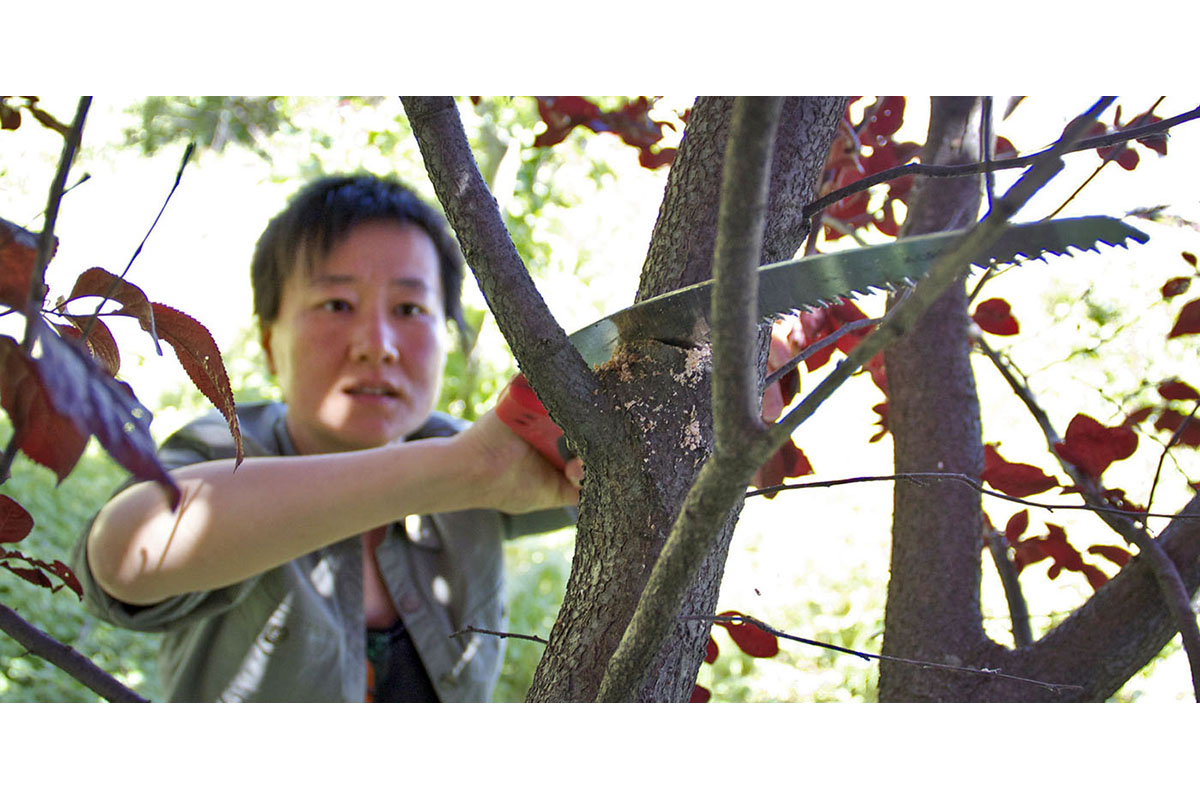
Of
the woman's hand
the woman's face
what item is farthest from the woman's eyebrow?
the woman's hand

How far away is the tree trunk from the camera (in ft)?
1.13

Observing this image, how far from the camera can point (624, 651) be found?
10.5 inches

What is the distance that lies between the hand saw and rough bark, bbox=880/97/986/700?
0.26m

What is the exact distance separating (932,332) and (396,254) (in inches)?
19.5

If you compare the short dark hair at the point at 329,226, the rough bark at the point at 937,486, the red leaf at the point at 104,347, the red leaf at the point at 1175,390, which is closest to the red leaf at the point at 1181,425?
the red leaf at the point at 1175,390

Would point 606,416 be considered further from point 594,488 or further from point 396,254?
point 396,254

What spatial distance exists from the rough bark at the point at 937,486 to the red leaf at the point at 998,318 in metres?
0.06

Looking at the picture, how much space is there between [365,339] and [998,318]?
502 millimetres

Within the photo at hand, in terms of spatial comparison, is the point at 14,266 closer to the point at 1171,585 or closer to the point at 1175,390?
the point at 1171,585

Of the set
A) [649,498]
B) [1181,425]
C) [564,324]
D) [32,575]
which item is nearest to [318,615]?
[32,575]

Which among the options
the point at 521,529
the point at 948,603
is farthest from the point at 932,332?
the point at 521,529

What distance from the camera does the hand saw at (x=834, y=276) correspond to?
0.28 meters

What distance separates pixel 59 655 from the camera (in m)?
0.30

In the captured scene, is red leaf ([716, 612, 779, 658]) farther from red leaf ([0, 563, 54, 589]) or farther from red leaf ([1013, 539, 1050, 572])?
red leaf ([0, 563, 54, 589])
